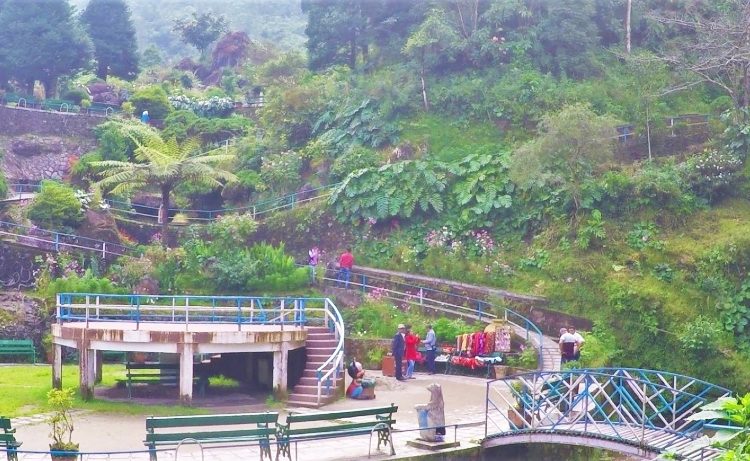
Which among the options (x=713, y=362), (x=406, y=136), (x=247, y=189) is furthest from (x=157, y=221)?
(x=713, y=362)

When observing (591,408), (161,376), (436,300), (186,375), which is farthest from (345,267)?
(591,408)

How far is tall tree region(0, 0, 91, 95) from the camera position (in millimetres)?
47781

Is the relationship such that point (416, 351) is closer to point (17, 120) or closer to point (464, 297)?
point (464, 297)

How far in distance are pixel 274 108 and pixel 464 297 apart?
45.2 ft

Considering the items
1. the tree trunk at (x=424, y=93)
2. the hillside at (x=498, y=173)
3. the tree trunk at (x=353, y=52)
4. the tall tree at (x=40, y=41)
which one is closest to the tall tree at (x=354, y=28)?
the tree trunk at (x=353, y=52)

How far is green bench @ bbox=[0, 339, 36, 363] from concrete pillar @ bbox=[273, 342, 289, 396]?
895 cm

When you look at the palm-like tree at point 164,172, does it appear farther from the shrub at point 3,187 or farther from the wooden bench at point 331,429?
the wooden bench at point 331,429

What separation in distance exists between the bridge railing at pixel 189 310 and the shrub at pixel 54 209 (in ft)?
16.8

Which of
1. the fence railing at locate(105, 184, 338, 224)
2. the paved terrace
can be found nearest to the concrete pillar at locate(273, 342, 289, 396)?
the paved terrace

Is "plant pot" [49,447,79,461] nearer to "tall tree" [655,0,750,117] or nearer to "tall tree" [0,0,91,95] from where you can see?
"tall tree" [655,0,750,117]

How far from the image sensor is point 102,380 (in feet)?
76.7

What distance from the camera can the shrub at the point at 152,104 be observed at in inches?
1810

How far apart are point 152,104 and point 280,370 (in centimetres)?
2761

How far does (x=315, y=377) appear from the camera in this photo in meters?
21.3
